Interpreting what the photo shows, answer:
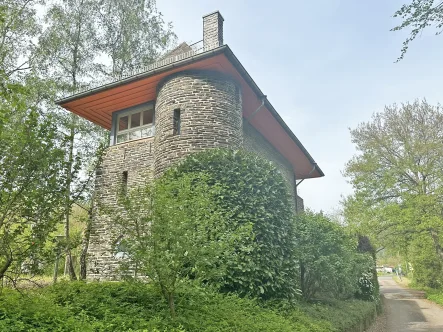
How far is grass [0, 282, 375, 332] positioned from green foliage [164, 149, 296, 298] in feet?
1.25

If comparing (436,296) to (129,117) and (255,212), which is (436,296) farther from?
(129,117)

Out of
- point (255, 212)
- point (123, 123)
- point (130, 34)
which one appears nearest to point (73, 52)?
point (130, 34)

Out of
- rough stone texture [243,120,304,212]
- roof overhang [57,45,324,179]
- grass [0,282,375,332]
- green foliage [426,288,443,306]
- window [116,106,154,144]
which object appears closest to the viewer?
grass [0,282,375,332]

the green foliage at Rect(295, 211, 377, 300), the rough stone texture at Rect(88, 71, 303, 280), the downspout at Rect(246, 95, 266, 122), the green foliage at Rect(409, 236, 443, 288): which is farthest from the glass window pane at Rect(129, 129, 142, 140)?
the green foliage at Rect(409, 236, 443, 288)

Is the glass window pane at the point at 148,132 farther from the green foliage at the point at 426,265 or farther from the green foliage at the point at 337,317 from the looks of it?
the green foliage at the point at 426,265

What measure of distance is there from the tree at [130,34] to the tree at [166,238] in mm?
12356

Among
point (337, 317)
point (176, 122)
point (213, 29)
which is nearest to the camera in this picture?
point (337, 317)

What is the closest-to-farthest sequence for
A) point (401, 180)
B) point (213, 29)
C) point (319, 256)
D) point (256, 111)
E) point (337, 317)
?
point (337, 317) → point (319, 256) → point (213, 29) → point (256, 111) → point (401, 180)

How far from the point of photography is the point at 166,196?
4.34 metres

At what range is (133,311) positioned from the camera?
161 inches

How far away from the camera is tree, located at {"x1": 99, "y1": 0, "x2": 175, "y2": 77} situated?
50.3 feet

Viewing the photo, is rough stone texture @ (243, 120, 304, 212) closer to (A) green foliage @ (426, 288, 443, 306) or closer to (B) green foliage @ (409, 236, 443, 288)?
(A) green foliage @ (426, 288, 443, 306)

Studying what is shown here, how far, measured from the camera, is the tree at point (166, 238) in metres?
3.96

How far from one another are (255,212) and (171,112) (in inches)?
147
